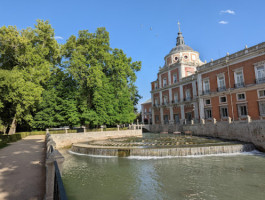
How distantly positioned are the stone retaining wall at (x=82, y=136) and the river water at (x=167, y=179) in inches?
403

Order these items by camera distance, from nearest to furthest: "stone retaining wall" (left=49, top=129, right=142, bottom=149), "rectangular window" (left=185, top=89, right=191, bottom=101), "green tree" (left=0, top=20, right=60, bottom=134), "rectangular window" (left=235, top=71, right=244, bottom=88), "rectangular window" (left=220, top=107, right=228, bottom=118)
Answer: "green tree" (left=0, top=20, right=60, bottom=134) < "stone retaining wall" (left=49, top=129, right=142, bottom=149) < "rectangular window" (left=235, top=71, right=244, bottom=88) < "rectangular window" (left=220, top=107, right=228, bottom=118) < "rectangular window" (left=185, top=89, right=191, bottom=101)

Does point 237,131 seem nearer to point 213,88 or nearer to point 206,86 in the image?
point 213,88

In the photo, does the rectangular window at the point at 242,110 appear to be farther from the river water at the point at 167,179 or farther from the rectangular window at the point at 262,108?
the river water at the point at 167,179

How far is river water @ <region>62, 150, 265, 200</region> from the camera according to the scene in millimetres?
7727

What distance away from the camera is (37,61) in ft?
86.2

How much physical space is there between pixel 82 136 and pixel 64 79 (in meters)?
10.1

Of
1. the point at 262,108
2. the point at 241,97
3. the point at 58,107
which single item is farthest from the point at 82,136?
the point at 262,108

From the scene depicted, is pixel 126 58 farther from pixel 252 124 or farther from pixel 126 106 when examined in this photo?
pixel 252 124

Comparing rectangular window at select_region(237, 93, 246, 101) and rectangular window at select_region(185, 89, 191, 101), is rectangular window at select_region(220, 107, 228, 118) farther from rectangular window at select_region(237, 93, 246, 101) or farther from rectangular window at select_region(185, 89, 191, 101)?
rectangular window at select_region(185, 89, 191, 101)

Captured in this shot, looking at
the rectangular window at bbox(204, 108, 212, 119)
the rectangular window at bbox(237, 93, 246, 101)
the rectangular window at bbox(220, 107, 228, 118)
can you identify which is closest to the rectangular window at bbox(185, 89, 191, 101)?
the rectangular window at bbox(204, 108, 212, 119)

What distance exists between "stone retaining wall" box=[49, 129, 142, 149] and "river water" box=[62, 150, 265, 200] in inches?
403

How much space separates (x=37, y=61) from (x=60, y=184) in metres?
27.6

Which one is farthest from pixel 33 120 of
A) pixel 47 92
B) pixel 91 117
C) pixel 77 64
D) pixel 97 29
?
pixel 97 29

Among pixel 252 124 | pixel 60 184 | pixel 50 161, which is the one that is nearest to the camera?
pixel 60 184
